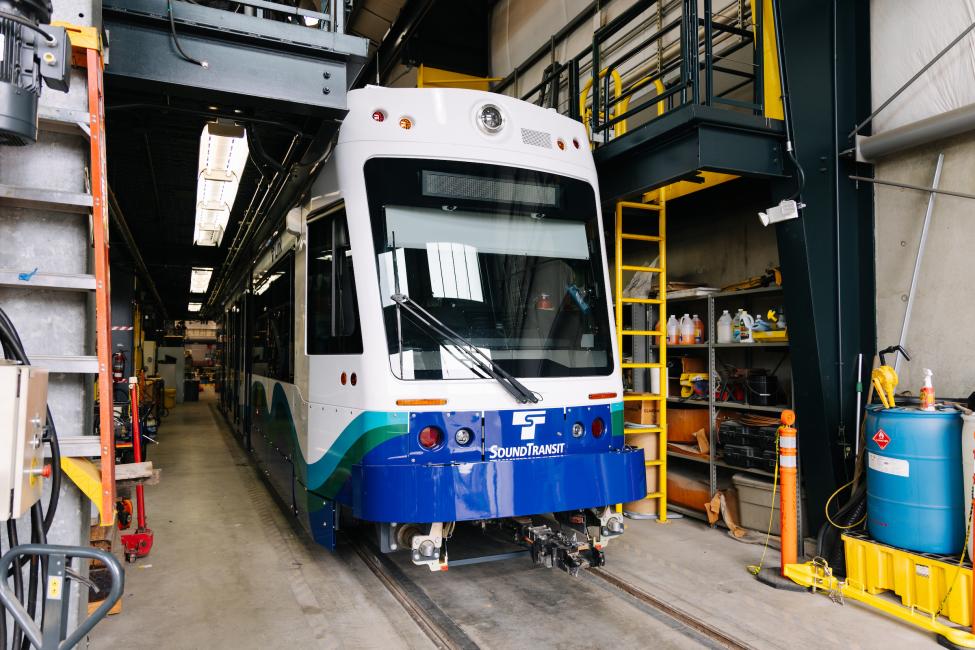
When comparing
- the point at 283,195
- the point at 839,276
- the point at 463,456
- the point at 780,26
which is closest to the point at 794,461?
the point at 839,276

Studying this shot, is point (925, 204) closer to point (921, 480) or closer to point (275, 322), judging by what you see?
point (921, 480)

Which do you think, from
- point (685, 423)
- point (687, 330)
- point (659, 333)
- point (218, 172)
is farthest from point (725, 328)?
point (218, 172)

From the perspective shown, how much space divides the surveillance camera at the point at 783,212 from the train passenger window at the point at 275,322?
131 inches

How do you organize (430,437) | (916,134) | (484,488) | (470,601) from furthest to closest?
(916,134), (470,601), (430,437), (484,488)

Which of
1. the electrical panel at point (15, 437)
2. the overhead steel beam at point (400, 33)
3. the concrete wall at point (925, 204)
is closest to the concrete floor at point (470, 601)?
the concrete wall at point (925, 204)

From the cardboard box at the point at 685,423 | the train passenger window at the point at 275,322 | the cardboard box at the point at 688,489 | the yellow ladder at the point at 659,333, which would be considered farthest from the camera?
the cardboard box at the point at 685,423

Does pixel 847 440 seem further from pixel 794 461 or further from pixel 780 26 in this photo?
pixel 780 26

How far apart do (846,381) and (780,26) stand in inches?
97.1

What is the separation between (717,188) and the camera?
21.9 ft

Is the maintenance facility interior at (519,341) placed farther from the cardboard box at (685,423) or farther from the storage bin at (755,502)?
the cardboard box at (685,423)

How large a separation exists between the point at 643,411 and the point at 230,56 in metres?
4.20

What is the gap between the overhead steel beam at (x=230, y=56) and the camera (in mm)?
3584

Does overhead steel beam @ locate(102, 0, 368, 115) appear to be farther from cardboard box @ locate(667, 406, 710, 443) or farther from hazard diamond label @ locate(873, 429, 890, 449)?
cardboard box @ locate(667, 406, 710, 443)

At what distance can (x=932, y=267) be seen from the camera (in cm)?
454
